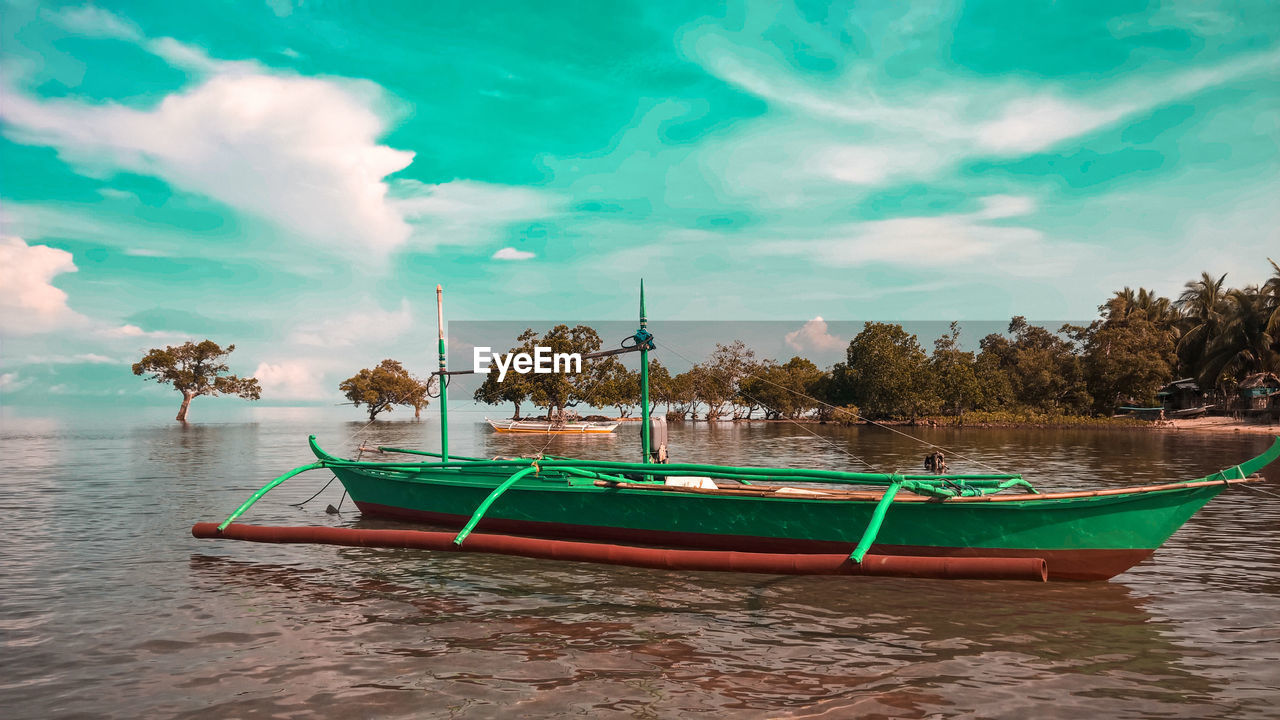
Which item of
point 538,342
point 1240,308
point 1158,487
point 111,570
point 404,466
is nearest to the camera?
point 1158,487

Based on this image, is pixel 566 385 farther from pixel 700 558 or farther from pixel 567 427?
pixel 700 558

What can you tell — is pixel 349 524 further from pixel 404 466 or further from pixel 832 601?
pixel 832 601

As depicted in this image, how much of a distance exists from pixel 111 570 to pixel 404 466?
5.21 m

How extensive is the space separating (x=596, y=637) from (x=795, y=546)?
4.08 metres

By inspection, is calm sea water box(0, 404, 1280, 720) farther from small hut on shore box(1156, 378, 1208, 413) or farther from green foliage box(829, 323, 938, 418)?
green foliage box(829, 323, 938, 418)

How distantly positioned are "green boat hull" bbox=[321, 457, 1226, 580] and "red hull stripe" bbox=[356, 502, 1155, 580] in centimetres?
2

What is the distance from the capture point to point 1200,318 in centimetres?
6750

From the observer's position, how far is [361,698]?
6.93 m

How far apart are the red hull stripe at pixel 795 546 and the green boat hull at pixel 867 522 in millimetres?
19

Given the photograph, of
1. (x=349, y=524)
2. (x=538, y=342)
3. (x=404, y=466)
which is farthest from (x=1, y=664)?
(x=538, y=342)

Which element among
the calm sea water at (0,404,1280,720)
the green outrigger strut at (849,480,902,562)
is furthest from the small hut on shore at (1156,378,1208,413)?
the green outrigger strut at (849,480,902,562)

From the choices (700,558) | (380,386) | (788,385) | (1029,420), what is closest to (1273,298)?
(1029,420)

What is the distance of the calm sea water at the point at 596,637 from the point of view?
6.89 metres

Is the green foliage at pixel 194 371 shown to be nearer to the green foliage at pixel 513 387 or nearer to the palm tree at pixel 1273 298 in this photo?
the green foliage at pixel 513 387
